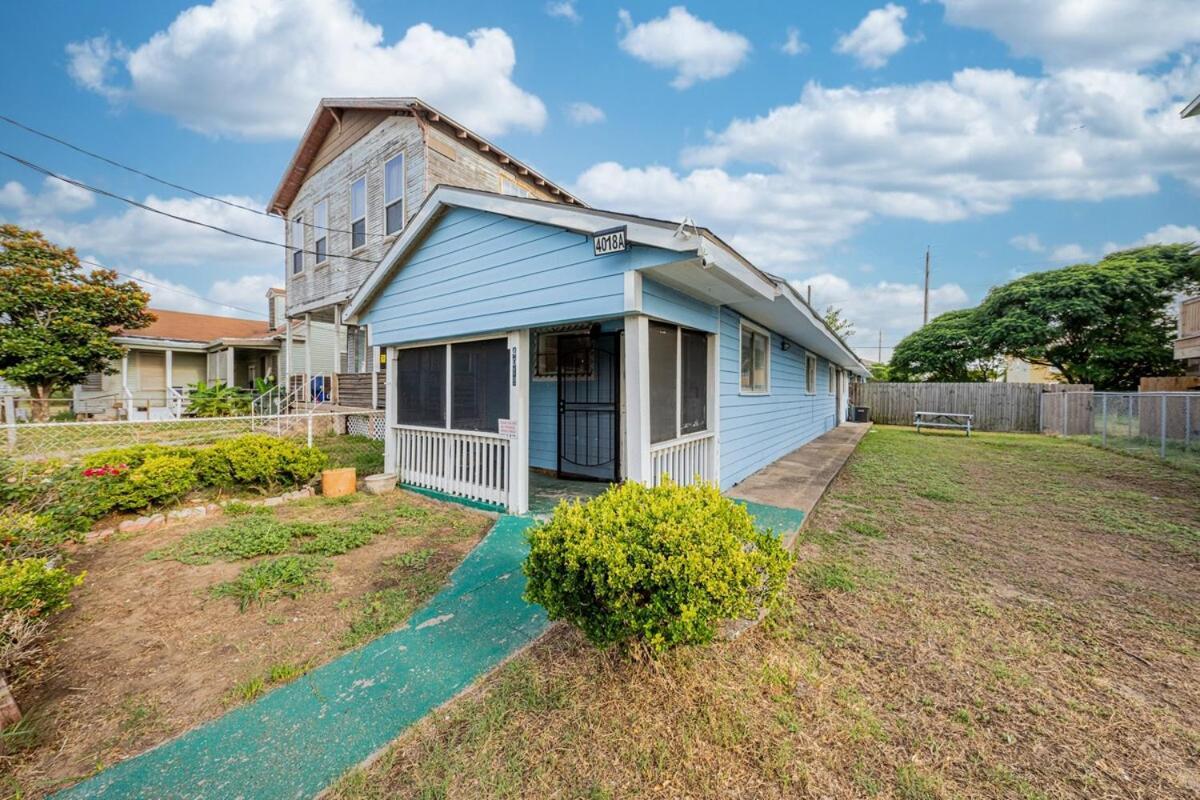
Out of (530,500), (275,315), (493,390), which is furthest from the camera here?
(275,315)

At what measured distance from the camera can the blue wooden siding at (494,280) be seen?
402cm

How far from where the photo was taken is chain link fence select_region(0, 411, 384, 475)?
7.68 meters

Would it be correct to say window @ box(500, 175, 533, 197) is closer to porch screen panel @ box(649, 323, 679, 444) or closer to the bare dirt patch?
porch screen panel @ box(649, 323, 679, 444)

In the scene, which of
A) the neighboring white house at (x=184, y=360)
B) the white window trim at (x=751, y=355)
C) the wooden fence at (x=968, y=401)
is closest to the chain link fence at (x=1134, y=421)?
the wooden fence at (x=968, y=401)

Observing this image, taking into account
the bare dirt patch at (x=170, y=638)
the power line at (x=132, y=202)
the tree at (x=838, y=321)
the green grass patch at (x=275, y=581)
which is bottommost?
the bare dirt patch at (x=170, y=638)

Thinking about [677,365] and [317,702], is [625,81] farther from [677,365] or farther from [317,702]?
[317,702]

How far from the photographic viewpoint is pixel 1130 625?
2928mm

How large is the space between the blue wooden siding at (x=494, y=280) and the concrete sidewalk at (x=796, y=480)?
2.57 meters

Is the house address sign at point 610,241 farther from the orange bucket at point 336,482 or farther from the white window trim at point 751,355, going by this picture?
the orange bucket at point 336,482

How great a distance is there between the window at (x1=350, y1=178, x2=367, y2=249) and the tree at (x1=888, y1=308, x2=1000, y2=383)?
80.8 ft

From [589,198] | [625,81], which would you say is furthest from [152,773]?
[589,198]

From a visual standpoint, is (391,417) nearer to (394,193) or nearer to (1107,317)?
(394,193)

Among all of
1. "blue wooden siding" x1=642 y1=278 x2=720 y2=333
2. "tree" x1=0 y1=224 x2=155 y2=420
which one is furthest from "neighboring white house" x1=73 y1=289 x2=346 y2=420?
"blue wooden siding" x1=642 y1=278 x2=720 y2=333

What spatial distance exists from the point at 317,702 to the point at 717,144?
12.0 m
